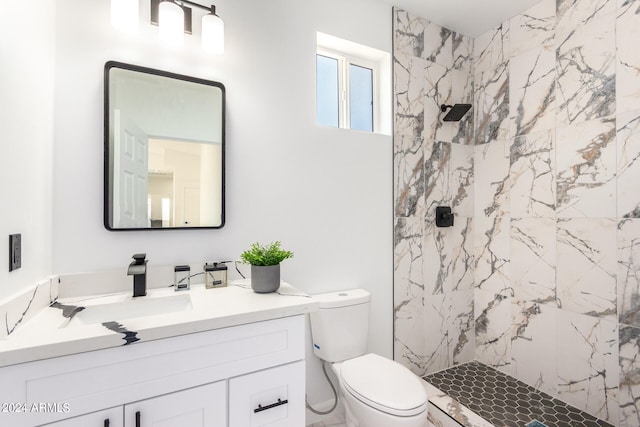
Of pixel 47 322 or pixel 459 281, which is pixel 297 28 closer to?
pixel 47 322

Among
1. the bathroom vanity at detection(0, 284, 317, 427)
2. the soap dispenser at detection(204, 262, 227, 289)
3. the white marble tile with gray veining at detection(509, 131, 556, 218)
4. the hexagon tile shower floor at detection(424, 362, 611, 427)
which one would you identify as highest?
the white marble tile with gray veining at detection(509, 131, 556, 218)

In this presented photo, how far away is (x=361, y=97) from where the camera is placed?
83.4 inches

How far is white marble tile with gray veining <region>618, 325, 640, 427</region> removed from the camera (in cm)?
157

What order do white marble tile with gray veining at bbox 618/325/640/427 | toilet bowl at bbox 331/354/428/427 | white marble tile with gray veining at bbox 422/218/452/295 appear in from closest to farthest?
toilet bowl at bbox 331/354/428/427
white marble tile with gray veining at bbox 618/325/640/427
white marble tile with gray veining at bbox 422/218/452/295

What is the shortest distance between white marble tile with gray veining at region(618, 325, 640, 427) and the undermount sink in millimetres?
2183

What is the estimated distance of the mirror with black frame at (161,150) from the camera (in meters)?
1.30

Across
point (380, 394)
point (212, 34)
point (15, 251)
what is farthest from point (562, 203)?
point (15, 251)

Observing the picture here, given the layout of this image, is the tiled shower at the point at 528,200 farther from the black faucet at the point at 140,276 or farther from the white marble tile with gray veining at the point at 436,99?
the black faucet at the point at 140,276

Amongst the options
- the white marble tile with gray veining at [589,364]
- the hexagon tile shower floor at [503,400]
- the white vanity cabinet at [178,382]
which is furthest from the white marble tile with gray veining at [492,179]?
the white vanity cabinet at [178,382]

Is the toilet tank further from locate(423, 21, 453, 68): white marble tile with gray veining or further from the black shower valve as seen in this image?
locate(423, 21, 453, 68): white marble tile with gray veining

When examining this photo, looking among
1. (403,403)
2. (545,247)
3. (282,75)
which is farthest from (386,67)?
(403,403)

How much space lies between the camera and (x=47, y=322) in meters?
0.97

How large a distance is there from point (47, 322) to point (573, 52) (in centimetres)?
288

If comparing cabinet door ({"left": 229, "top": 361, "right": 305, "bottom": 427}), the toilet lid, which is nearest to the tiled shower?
the toilet lid
